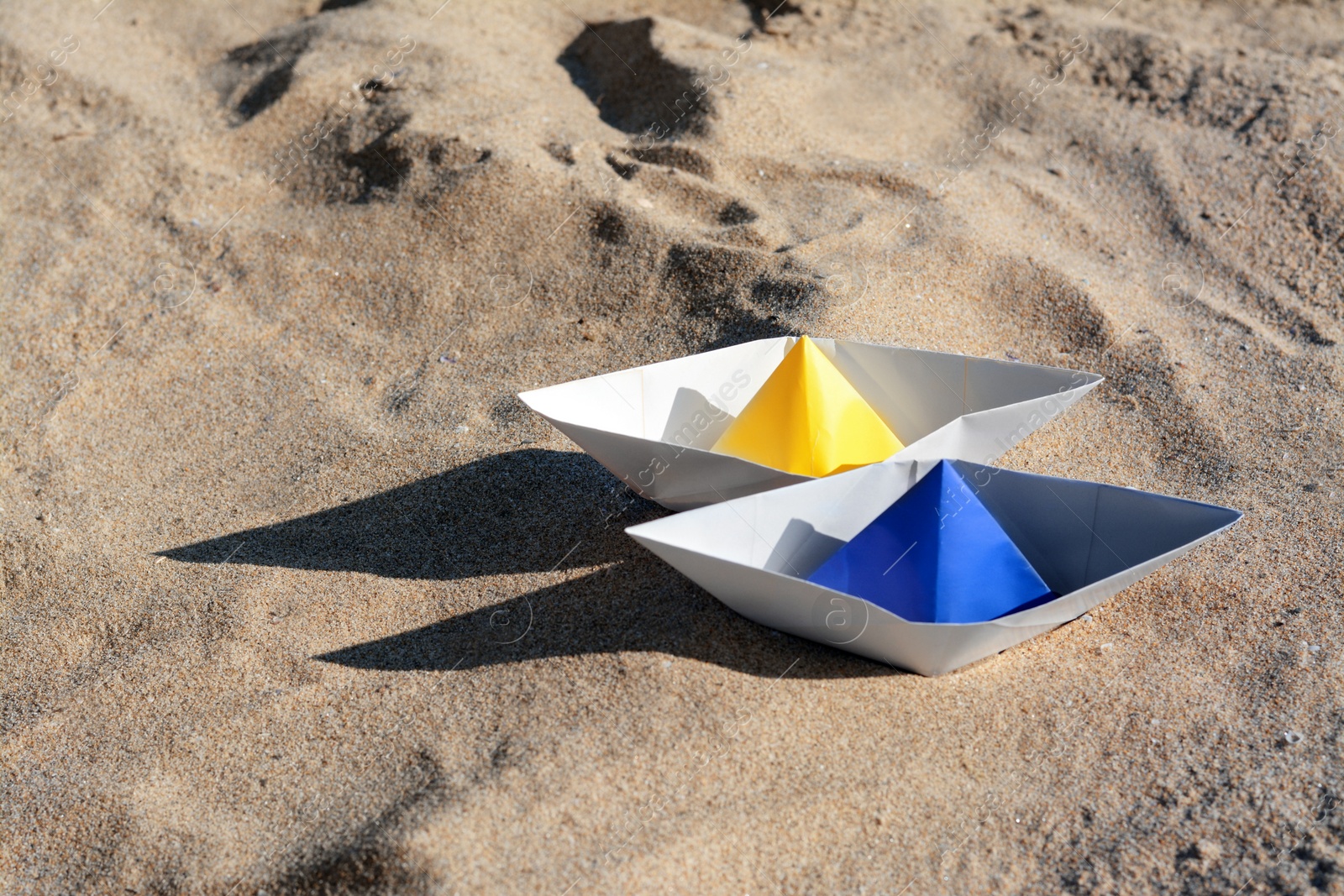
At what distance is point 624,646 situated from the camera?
249cm

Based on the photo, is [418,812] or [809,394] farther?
[809,394]

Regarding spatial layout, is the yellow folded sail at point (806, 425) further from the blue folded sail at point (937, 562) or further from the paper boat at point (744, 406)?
the blue folded sail at point (937, 562)

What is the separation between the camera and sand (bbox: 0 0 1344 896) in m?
2.19

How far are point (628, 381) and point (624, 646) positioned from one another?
2.22 ft

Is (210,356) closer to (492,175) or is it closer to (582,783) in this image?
(492,175)

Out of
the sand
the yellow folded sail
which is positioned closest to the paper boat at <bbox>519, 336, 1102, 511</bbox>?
the yellow folded sail

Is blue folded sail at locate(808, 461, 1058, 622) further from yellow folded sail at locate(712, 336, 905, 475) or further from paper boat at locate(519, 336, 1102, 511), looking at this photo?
yellow folded sail at locate(712, 336, 905, 475)

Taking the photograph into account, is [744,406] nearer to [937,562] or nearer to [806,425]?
[806,425]

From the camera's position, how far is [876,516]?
2.46m

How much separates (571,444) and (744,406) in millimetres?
614

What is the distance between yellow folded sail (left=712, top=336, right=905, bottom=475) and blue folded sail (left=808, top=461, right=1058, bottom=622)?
0.28 m

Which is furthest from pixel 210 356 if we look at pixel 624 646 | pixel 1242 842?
pixel 1242 842

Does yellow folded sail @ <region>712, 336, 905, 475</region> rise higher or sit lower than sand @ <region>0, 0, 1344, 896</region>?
higher

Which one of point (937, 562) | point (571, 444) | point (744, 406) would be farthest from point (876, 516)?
point (571, 444)
